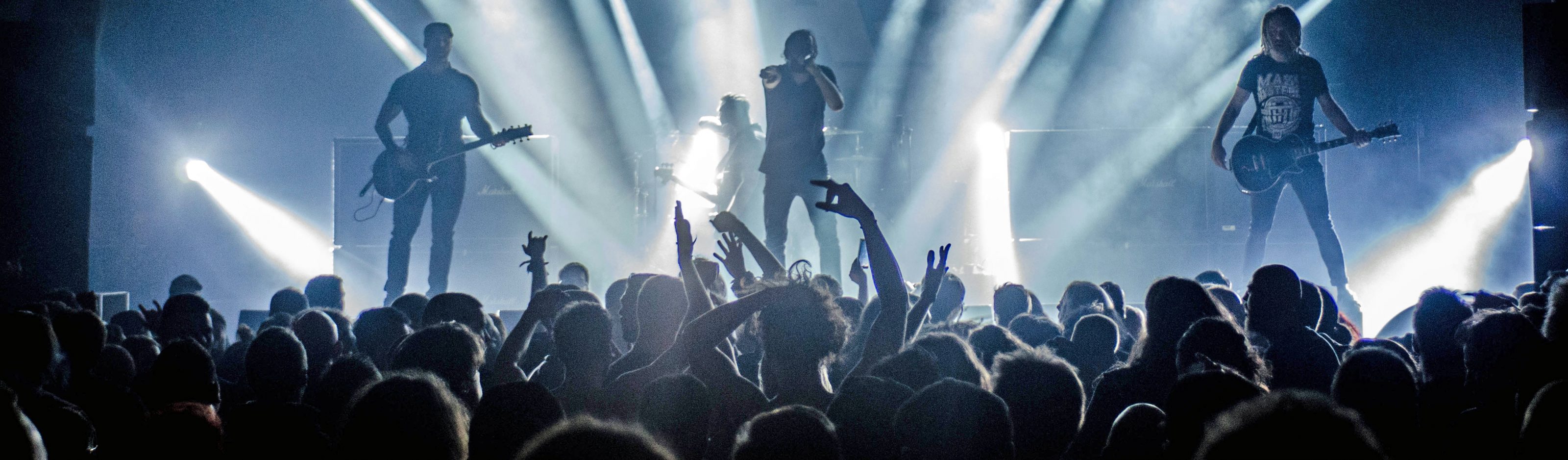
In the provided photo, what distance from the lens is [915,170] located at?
42.2 ft

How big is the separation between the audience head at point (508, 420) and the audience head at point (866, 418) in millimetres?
533

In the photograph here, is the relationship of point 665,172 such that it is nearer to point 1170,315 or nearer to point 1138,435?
point 1170,315

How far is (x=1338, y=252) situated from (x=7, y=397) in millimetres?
5446

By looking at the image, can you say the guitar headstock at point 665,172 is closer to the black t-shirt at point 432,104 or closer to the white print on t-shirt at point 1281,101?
the black t-shirt at point 432,104

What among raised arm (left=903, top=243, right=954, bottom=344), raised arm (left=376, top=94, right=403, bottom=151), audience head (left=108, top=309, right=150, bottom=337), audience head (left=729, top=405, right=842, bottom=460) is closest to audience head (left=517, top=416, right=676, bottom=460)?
audience head (left=729, top=405, right=842, bottom=460)

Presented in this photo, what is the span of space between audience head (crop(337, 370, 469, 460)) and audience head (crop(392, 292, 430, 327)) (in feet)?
9.24

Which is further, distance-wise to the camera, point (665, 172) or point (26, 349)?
point (665, 172)

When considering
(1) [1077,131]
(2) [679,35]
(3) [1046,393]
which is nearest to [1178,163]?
(1) [1077,131]

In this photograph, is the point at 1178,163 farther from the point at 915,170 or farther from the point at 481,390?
the point at 481,390

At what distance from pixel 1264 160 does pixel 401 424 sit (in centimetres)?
522

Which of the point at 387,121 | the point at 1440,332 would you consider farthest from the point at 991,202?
the point at 1440,332

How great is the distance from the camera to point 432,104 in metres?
6.25

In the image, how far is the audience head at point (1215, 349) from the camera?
246cm

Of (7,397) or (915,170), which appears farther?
(915,170)
